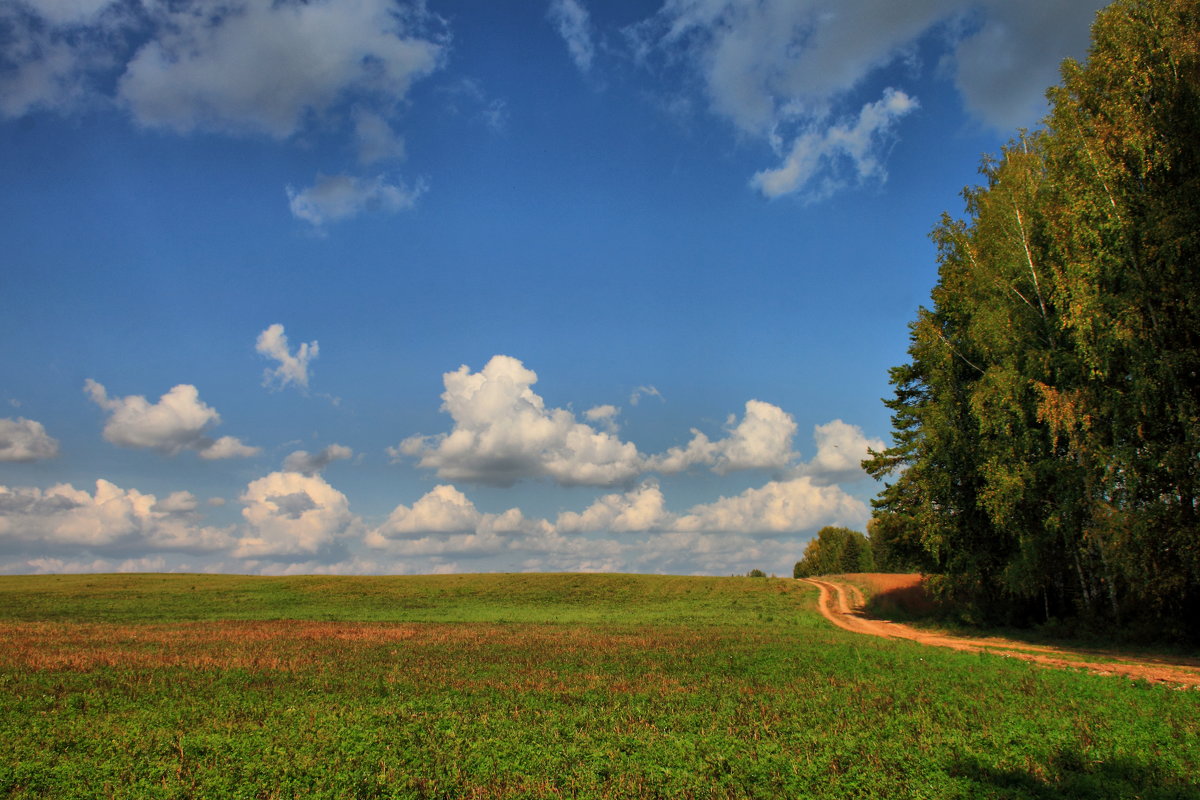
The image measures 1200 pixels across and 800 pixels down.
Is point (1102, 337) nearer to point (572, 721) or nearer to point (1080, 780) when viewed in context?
point (1080, 780)

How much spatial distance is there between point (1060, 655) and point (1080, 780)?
795 inches

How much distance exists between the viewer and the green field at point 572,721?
9766 millimetres

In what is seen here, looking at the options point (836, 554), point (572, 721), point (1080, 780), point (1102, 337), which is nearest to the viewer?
point (1080, 780)

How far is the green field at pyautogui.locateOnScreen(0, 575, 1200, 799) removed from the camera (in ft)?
32.0

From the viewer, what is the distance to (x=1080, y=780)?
9758 mm

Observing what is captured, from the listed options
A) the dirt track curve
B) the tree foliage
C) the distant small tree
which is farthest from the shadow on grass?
the distant small tree

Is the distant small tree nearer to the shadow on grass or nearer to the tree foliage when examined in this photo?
the tree foliage

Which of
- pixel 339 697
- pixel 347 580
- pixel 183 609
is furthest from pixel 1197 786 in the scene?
pixel 347 580

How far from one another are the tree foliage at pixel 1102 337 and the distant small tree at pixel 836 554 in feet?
352

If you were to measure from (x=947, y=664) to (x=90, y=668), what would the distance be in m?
26.9

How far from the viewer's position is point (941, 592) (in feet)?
122

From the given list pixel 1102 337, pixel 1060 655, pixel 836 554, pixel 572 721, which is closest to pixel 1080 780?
pixel 572 721

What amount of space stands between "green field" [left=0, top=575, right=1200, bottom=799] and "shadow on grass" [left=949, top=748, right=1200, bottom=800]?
42mm

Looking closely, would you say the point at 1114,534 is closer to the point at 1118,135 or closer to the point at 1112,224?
the point at 1112,224
